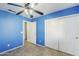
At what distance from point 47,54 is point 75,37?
60 cm

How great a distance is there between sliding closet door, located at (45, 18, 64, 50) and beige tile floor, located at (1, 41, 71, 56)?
0.11 metres

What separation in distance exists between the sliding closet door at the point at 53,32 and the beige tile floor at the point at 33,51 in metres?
0.11

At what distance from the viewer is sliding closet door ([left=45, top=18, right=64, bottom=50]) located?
5.27ft

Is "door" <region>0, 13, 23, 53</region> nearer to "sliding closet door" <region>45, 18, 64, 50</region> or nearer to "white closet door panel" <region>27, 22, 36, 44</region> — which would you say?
"white closet door panel" <region>27, 22, 36, 44</region>

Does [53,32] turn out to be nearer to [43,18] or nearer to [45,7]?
[43,18]

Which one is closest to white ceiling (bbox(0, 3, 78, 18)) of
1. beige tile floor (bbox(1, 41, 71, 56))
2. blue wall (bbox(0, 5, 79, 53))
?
blue wall (bbox(0, 5, 79, 53))

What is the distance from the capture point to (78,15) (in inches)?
57.8

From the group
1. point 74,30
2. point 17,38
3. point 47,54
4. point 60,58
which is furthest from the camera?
point 17,38

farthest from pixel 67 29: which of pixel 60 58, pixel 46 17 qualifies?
pixel 60 58

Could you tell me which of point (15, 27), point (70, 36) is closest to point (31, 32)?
point (15, 27)

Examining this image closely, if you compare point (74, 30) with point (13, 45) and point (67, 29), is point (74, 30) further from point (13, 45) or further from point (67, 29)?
point (13, 45)

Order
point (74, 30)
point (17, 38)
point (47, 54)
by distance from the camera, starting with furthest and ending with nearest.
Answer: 1. point (17, 38)
2. point (74, 30)
3. point (47, 54)

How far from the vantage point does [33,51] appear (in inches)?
61.9

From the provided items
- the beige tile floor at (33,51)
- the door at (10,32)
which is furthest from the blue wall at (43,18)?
the door at (10,32)
